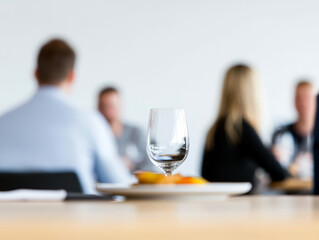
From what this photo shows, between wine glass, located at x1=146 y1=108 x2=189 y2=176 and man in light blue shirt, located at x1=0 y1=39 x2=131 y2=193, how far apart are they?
130 centimetres

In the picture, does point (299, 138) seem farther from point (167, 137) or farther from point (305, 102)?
point (167, 137)

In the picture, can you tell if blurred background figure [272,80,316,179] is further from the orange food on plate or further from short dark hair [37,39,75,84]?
the orange food on plate

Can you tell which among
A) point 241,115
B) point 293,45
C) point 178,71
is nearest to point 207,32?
point 178,71

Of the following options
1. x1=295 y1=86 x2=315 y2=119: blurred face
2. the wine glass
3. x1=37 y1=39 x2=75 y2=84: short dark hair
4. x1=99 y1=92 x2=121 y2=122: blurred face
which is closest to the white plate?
the wine glass

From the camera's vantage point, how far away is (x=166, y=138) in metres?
1.10

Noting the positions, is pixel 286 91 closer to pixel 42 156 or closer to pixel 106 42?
pixel 106 42

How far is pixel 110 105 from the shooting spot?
5.84 metres

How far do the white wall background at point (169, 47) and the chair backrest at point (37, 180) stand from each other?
179 inches

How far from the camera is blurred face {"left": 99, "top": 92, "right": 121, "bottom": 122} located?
231 inches

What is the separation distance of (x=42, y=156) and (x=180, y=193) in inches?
56.4

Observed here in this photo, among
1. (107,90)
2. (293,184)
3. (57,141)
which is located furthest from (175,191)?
(107,90)

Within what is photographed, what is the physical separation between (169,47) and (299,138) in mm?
2138

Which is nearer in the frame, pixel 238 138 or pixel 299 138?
pixel 238 138

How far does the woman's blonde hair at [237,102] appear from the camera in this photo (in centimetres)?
372
